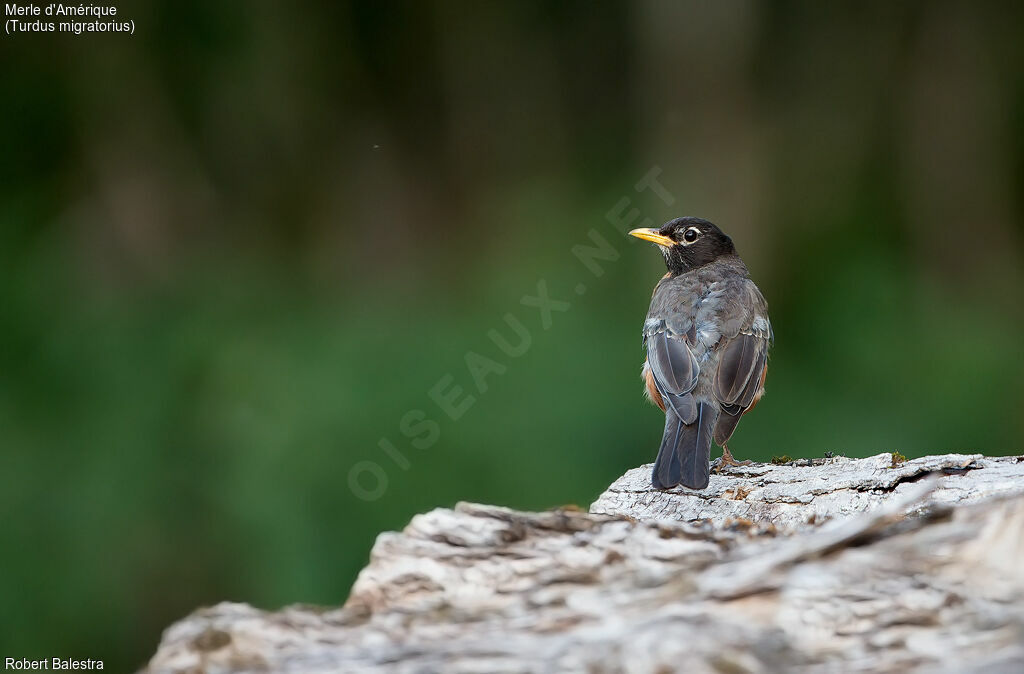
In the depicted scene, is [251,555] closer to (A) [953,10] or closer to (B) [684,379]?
(B) [684,379]

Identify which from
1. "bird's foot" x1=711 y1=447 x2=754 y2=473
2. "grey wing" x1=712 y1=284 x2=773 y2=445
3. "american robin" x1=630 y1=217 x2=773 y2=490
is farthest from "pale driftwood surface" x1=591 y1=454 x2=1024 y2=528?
"grey wing" x1=712 y1=284 x2=773 y2=445

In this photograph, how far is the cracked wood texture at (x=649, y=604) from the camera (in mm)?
2068

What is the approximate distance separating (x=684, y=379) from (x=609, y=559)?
133 inches

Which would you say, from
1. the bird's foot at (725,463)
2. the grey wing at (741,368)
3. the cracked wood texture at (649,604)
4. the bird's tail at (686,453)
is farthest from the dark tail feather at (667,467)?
the cracked wood texture at (649,604)

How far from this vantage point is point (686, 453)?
497 centimetres

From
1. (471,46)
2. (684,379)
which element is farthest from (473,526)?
(471,46)

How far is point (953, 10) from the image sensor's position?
29.6ft

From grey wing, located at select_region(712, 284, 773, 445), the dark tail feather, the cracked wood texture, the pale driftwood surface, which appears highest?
grey wing, located at select_region(712, 284, 773, 445)

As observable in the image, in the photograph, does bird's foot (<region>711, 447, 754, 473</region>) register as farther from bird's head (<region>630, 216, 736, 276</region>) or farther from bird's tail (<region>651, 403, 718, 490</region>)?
bird's head (<region>630, 216, 736, 276</region>)

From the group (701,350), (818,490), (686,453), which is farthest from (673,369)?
(818,490)

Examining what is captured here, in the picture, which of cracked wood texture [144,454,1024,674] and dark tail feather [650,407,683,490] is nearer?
cracked wood texture [144,454,1024,674]

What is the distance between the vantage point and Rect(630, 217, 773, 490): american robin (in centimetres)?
548

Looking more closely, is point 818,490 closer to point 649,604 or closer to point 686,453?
point 686,453

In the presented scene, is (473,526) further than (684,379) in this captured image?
No
